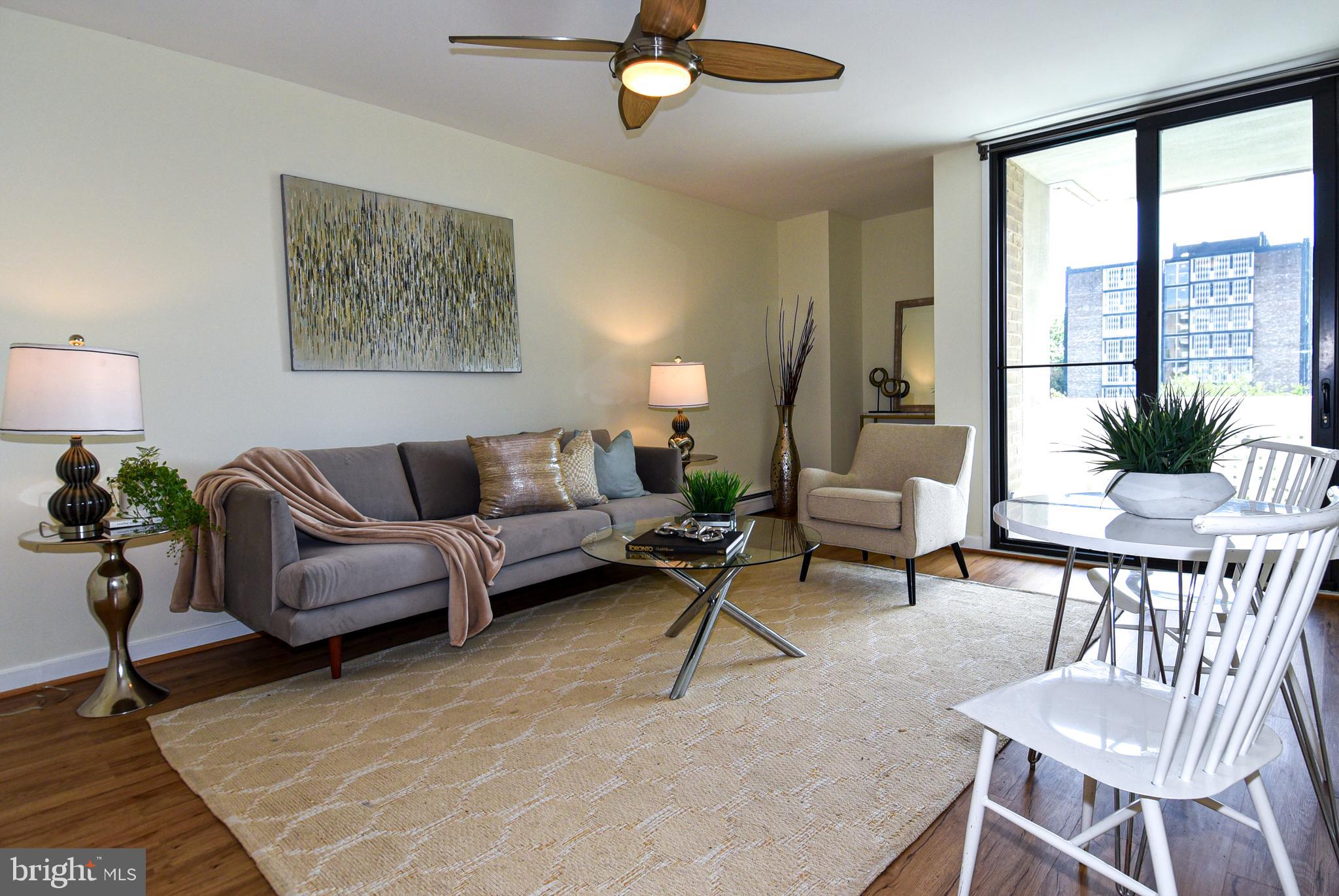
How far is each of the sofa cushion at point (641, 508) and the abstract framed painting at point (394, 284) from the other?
1.13m

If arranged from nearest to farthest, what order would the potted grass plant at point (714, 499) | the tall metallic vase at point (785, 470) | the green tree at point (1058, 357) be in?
the potted grass plant at point (714, 499) → the green tree at point (1058, 357) → the tall metallic vase at point (785, 470)

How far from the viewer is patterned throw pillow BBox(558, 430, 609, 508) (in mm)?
3895

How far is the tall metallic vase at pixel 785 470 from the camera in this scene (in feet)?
19.2

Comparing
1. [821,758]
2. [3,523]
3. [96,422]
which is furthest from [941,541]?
[3,523]

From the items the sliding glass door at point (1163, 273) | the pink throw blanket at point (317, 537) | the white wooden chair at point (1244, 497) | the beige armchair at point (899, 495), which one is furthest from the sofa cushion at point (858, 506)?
the pink throw blanket at point (317, 537)

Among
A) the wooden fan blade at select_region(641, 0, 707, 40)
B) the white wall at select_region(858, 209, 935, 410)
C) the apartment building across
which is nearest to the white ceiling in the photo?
the wooden fan blade at select_region(641, 0, 707, 40)

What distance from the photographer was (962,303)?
→ 15.3 ft

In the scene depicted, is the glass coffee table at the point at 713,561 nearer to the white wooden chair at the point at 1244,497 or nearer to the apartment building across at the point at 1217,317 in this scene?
the white wooden chair at the point at 1244,497

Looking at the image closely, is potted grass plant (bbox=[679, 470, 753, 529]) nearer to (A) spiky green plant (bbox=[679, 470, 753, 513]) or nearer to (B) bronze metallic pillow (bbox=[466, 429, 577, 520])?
(A) spiky green plant (bbox=[679, 470, 753, 513])

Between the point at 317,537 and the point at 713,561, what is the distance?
5.52ft

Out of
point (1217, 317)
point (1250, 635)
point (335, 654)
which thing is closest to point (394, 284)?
point (335, 654)

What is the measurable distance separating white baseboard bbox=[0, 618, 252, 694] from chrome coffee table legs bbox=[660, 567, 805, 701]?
2015 millimetres

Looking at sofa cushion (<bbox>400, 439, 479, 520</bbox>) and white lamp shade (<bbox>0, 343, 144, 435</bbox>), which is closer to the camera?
white lamp shade (<bbox>0, 343, 144, 435</bbox>)

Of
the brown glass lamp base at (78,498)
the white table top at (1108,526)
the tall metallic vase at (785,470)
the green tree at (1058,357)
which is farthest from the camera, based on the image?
the tall metallic vase at (785,470)
